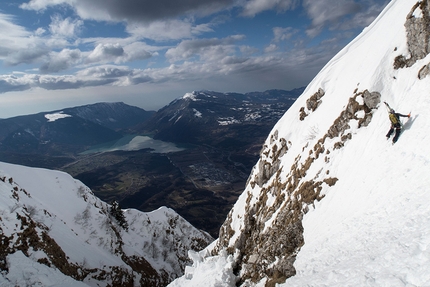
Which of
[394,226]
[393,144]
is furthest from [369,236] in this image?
[393,144]

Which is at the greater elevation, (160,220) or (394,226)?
(394,226)

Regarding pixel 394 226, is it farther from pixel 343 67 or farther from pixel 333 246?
pixel 343 67

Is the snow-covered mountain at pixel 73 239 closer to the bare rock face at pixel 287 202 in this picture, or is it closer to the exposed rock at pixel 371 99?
the bare rock face at pixel 287 202

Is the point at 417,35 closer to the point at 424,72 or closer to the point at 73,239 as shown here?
the point at 424,72

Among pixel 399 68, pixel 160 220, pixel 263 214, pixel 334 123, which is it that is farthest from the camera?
pixel 160 220

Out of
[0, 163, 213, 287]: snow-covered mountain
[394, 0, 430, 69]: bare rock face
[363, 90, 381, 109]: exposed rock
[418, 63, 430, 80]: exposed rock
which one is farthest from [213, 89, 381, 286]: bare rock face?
[0, 163, 213, 287]: snow-covered mountain

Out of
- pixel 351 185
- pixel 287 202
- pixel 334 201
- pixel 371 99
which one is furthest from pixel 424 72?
pixel 287 202

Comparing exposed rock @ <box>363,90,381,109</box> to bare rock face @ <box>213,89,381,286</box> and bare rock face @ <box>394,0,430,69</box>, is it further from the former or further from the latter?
bare rock face @ <box>394,0,430,69</box>
